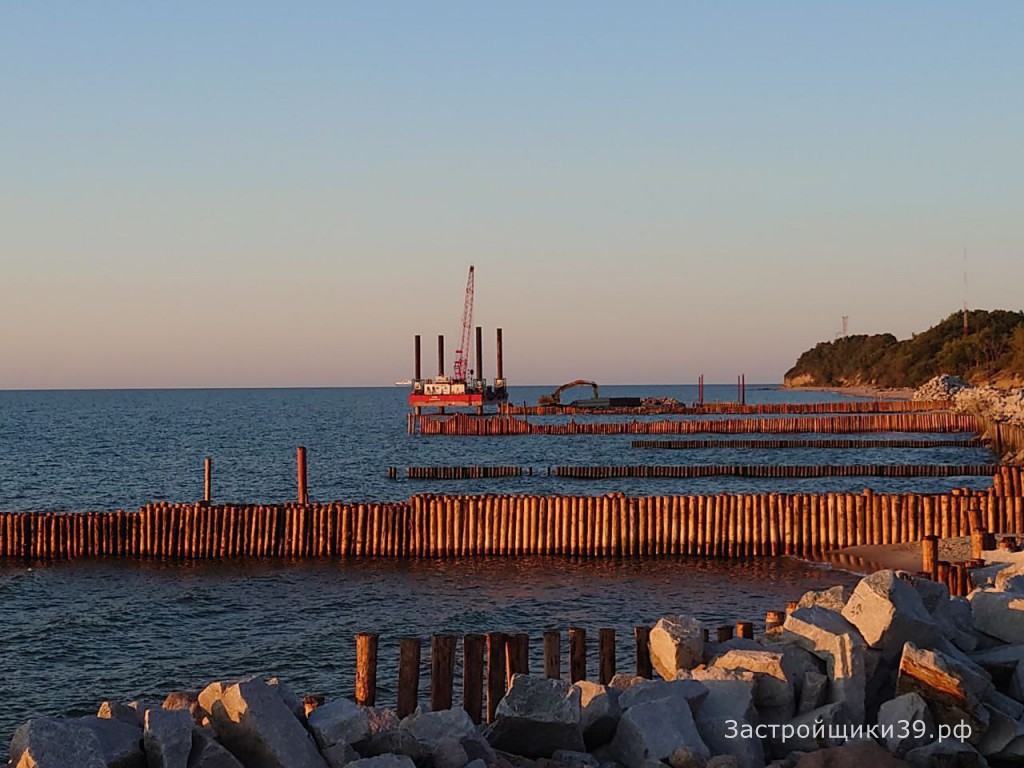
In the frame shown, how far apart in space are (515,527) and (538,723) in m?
19.0

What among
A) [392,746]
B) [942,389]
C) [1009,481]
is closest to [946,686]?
[392,746]

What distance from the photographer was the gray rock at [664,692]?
421 inches

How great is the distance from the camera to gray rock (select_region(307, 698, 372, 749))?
371 inches

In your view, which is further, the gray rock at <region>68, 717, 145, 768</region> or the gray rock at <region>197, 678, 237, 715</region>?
the gray rock at <region>197, 678, 237, 715</region>

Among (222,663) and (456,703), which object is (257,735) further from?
(222,663)

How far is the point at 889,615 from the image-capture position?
466 inches

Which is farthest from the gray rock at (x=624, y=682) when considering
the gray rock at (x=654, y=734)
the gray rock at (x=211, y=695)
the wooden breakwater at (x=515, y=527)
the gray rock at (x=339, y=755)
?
the wooden breakwater at (x=515, y=527)

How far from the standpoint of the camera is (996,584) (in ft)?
50.4

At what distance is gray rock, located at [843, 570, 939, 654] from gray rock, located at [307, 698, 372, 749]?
5.60 meters

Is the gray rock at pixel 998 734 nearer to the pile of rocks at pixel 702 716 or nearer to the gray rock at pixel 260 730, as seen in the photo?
the pile of rocks at pixel 702 716

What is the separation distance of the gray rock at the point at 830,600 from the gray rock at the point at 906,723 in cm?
208

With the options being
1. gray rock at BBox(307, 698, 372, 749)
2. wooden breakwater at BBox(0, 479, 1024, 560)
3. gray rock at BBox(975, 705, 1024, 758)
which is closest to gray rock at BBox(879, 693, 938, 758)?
gray rock at BBox(975, 705, 1024, 758)

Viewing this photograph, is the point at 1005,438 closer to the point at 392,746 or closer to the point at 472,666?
the point at 472,666

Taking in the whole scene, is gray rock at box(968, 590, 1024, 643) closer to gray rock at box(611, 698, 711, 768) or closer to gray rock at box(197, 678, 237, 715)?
gray rock at box(611, 698, 711, 768)
